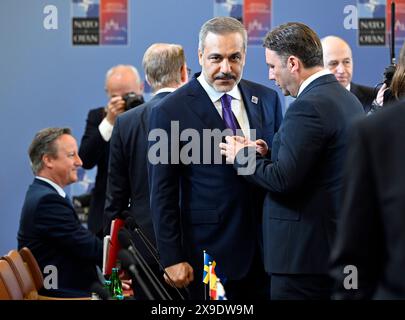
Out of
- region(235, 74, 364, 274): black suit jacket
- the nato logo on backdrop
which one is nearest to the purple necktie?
region(235, 74, 364, 274): black suit jacket

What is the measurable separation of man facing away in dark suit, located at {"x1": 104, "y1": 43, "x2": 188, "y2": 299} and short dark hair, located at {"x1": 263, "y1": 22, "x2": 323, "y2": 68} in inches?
38.8

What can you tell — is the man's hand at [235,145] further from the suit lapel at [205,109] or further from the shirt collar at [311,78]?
the shirt collar at [311,78]

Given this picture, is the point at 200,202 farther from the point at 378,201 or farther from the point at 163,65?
the point at 378,201

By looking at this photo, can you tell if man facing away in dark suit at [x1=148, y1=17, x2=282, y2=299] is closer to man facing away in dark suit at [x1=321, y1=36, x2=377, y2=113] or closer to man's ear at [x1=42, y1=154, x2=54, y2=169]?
man's ear at [x1=42, y1=154, x2=54, y2=169]

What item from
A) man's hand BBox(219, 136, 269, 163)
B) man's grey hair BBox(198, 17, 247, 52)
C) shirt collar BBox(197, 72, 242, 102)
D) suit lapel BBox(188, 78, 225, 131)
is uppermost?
man's grey hair BBox(198, 17, 247, 52)

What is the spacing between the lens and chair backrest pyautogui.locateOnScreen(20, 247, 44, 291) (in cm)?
405

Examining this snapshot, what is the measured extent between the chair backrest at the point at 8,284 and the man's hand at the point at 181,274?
63 centimetres

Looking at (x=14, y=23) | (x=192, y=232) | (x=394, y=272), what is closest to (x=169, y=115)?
(x=192, y=232)

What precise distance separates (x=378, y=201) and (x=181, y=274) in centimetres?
201

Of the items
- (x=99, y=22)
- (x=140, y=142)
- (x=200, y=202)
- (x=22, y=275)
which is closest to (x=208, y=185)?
(x=200, y=202)

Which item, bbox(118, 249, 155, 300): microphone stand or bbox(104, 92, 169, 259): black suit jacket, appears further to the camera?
bbox(104, 92, 169, 259): black suit jacket

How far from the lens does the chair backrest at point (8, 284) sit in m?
3.36

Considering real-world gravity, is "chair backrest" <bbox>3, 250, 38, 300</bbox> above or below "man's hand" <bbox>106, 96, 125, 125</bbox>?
below

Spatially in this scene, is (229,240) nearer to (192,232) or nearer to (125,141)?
(192,232)
